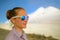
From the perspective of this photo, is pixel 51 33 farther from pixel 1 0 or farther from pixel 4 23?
pixel 1 0

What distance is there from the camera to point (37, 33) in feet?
4.65

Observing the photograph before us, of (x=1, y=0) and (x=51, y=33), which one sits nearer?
(x=51, y=33)

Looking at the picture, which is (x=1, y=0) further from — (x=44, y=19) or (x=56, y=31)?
(x=56, y=31)

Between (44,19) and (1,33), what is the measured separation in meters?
0.40

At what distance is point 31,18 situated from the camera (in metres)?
1.44

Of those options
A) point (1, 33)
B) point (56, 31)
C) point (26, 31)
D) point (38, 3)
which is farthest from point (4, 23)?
point (56, 31)

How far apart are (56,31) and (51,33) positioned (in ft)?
0.15

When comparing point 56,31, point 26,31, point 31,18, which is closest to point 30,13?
point 31,18

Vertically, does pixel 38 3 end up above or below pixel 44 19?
above

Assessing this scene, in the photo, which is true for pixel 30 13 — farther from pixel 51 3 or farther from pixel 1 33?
pixel 1 33

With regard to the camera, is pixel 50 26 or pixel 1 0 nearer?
pixel 50 26

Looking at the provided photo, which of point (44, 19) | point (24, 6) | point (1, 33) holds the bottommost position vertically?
point (1, 33)

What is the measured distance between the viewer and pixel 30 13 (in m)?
1.43

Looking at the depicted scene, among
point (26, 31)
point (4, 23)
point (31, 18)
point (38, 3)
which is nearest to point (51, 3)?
point (38, 3)
